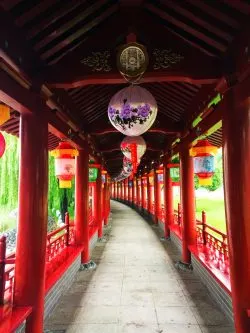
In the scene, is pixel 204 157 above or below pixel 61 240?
above

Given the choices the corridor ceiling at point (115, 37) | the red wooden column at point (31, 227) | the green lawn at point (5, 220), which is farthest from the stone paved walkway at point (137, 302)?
the green lawn at point (5, 220)

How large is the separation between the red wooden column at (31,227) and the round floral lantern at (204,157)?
4044 millimetres

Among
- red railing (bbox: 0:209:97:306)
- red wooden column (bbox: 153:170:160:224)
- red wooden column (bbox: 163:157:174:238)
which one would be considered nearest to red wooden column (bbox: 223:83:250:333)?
red railing (bbox: 0:209:97:306)

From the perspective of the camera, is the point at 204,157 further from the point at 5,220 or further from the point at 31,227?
the point at 5,220

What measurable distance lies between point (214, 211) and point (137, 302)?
16.2 metres

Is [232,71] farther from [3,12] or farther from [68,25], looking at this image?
[3,12]

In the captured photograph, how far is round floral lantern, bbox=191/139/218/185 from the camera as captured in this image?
21.7ft

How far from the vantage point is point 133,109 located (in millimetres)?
3852

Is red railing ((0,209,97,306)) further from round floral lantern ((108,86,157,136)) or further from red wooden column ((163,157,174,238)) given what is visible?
red wooden column ((163,157,174,238))

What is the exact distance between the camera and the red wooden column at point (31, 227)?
4.07 metres

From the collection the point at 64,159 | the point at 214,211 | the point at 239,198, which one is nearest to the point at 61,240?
the point at 64,159

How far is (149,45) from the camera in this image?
4.07 metres

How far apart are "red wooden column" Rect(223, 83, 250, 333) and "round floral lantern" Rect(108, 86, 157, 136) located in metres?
1.24

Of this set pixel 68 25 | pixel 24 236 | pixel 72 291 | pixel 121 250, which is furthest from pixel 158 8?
pixel 121 250
